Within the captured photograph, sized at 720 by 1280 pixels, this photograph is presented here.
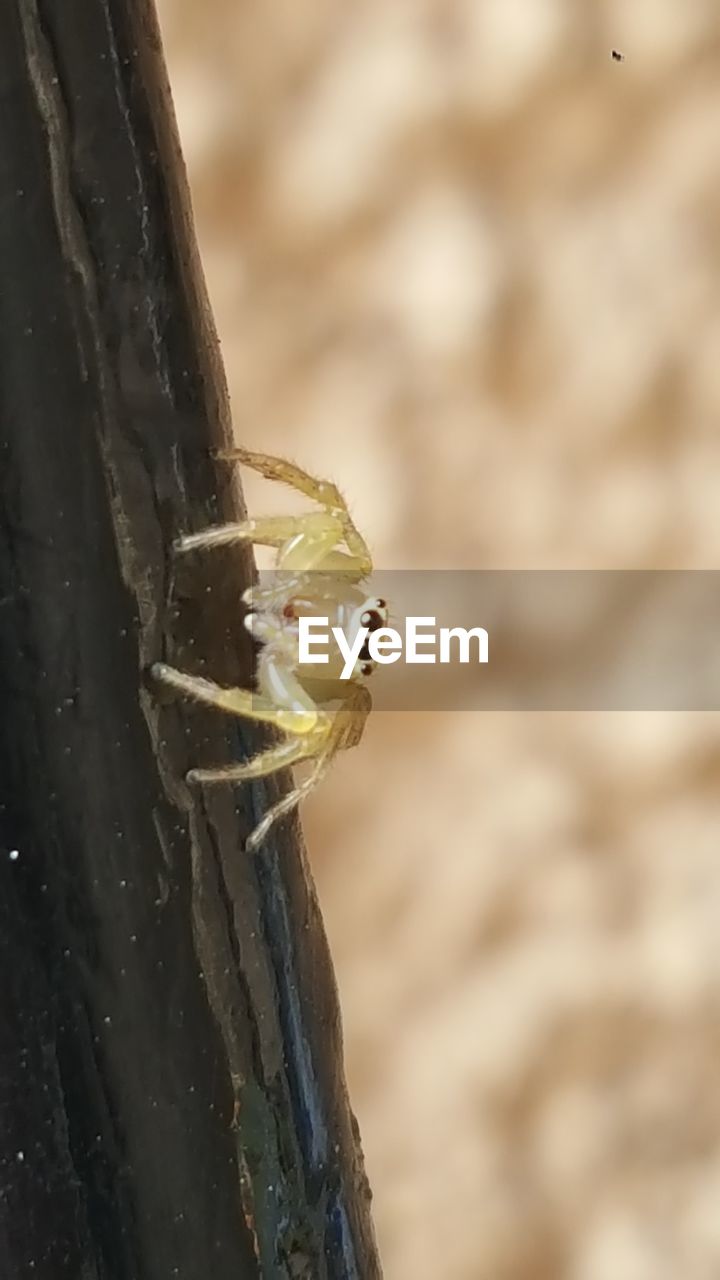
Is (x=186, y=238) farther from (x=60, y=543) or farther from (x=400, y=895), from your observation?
(x=400, y=895)

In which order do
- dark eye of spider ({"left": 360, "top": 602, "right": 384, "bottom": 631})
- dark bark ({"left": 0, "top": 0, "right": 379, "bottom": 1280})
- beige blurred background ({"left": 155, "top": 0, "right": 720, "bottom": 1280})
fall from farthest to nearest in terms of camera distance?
beige blurred background ({"left": 155, "top": 0, "right": 720, "bottom": 1280})
dark eye of spider ({"left": 360, "top": 602, "right": 384, "bottom": 631})
dark bark ({"left": 0, "top": 0, "right": 379, "bottom": 1280})

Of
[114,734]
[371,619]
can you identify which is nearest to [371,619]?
[371,619]

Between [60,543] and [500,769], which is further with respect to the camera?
[500,769]

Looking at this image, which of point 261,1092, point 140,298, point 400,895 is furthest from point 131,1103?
point 400,895

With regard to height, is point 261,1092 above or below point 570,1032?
above

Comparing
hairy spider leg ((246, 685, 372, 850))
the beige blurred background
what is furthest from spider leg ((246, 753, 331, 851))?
the beige blurred background

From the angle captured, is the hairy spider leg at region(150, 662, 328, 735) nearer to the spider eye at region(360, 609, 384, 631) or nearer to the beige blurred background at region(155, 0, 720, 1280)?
the spider eye at region(360, 609, 384, 631)
